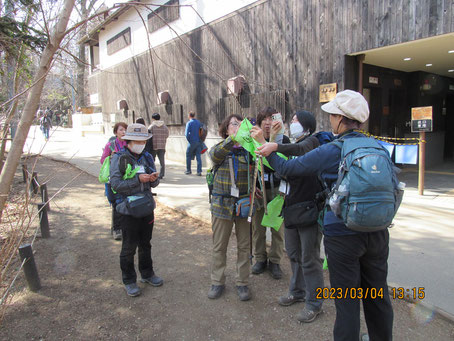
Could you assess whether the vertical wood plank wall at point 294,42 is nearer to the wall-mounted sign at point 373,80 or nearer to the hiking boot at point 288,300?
the wall-mounted sign at point 373,80

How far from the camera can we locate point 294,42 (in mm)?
7809

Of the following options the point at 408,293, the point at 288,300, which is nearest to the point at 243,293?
the point at 288,300

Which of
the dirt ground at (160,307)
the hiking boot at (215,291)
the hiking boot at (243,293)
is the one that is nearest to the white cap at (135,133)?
the dirt ground at (160,307)

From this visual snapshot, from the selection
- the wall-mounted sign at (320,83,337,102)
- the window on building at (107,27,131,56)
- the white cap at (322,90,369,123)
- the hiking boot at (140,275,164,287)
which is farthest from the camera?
the window on building at (107,27,131,56)

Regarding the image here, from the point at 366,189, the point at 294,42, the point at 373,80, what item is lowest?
the point at 366,189

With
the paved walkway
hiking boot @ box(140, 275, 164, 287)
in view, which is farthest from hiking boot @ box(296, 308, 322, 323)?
hiking boot @ box(140, 275, 164, 287)

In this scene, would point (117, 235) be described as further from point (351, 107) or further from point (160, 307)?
point (351, 107)

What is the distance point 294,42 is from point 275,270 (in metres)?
6.14

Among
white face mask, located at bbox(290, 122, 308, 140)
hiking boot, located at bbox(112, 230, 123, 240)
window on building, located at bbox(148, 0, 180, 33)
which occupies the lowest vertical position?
hiking boot, located at bbox(112, 230, 123, 240)

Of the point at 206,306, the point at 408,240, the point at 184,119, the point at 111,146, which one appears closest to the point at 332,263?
the point at 206,306

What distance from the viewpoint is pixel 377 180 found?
179cm

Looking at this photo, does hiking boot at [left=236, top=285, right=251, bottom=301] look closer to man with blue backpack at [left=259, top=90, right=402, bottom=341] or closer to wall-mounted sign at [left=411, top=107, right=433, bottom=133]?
man with blue backpack at [left=259, top=90, right=402, bottom=341]

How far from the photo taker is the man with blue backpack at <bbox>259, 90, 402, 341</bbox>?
Answer: 181 centimetres

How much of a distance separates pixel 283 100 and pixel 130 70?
394 inches
